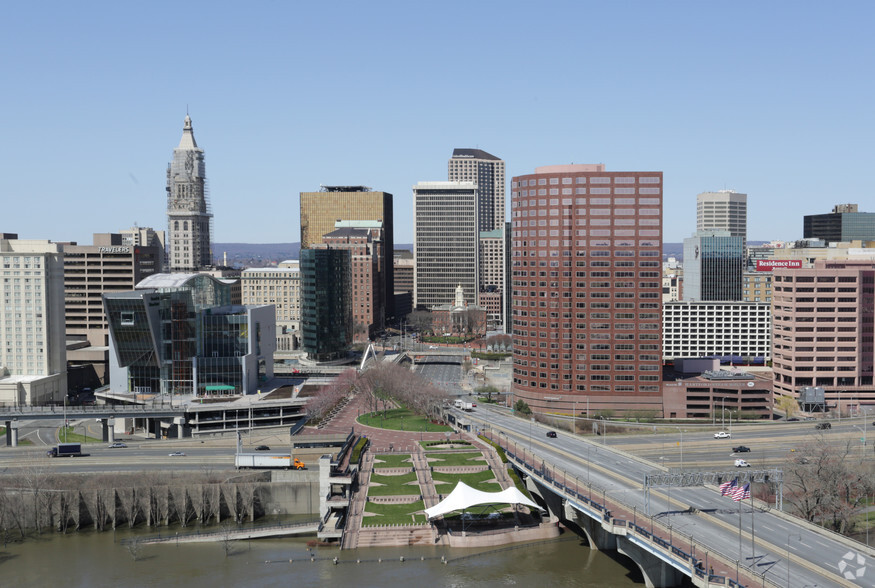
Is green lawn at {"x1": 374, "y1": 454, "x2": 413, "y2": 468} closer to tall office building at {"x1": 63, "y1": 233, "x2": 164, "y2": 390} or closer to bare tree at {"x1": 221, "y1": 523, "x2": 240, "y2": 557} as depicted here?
A: bare tree at {"x1": 221, "y1": 523, "x2": 240, "y2": 557}

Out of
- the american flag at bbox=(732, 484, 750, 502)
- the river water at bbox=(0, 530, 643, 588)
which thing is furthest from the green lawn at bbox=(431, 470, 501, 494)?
the american flag at bbox=(732, 484, 750, 502)

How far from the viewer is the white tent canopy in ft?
274

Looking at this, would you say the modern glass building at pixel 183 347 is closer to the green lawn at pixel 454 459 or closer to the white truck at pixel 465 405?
the white truck at pixel 465 405

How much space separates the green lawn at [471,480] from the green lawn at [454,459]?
11.0ft

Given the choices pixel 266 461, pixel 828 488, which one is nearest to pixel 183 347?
pixel 266 461

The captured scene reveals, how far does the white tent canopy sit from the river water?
369 centimetres

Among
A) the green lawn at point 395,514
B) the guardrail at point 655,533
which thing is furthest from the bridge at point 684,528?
the green lawn at point 395,514

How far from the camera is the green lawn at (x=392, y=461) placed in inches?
3999

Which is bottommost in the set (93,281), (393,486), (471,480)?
(393,486)

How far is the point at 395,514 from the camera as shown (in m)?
87.0

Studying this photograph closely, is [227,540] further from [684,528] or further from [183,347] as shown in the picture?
[183,347]

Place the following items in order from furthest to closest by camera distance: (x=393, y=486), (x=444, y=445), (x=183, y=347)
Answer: (x=183, y=347) → (x=444, y=445) → (x=393, y=486)

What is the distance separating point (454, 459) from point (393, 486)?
36.9 ft

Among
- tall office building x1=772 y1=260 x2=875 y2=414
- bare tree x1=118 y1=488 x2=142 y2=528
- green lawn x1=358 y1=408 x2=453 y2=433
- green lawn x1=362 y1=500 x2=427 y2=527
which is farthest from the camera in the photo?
tall office building x1=772 y1=260 x2=875 y2=414
